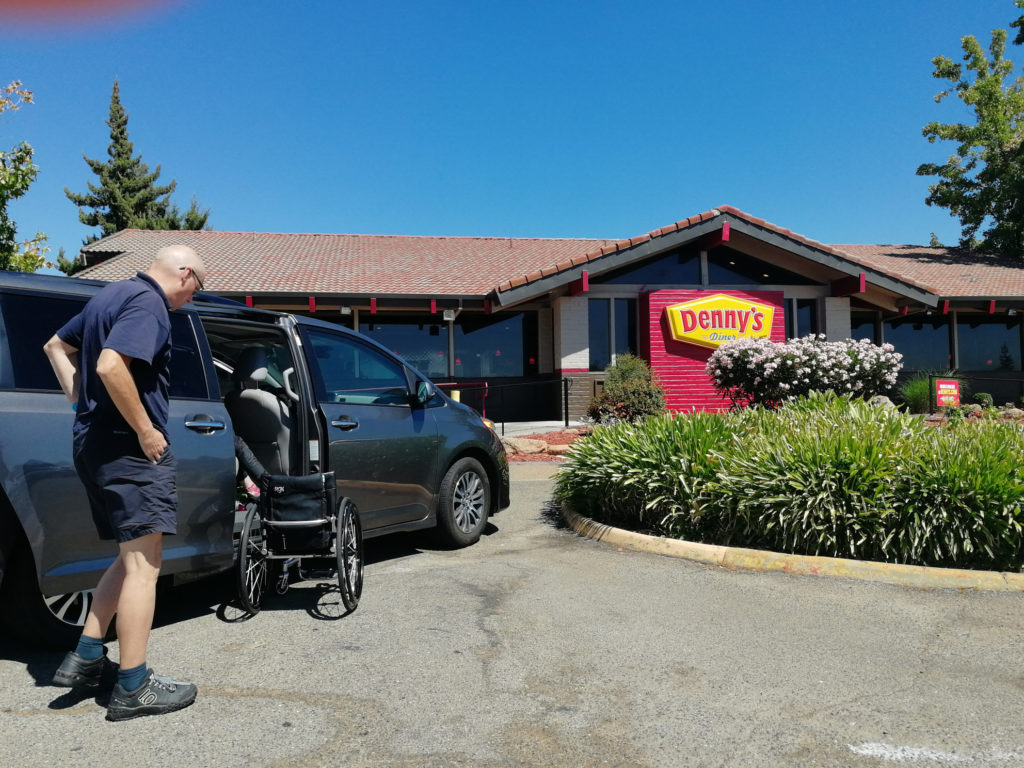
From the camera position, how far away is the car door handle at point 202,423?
4.14m

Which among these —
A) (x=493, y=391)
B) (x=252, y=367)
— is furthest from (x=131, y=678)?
(x=493, y=391)

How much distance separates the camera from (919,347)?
71.4ft

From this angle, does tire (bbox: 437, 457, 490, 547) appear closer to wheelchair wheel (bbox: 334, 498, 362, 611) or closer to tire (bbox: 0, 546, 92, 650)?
wheelchair wheel (bbox: 334, 498, 362, 611)

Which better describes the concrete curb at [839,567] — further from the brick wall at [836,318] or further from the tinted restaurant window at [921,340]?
the tinted restaurant window at [921,340]

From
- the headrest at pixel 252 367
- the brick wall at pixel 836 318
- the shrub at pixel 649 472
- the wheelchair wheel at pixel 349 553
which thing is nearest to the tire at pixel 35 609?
the wheelchair wheel at pixel 349 553

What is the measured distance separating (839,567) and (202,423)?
14.0 feet

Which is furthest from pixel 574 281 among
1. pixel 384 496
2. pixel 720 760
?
pixel 720 760

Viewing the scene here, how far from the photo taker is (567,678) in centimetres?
356

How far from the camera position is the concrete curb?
508cm

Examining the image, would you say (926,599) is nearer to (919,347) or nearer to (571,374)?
(571,374)

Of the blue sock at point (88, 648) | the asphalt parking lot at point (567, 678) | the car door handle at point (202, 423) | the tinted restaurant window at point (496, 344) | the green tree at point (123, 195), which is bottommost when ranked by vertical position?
the asphalt parking lot at point (567, 678)

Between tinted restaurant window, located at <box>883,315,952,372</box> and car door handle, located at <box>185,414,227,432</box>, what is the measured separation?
2109 centimetres

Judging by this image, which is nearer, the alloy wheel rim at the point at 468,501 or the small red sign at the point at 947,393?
the alloy wheel rim at the point at 468,501

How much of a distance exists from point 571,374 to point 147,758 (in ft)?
50.1
